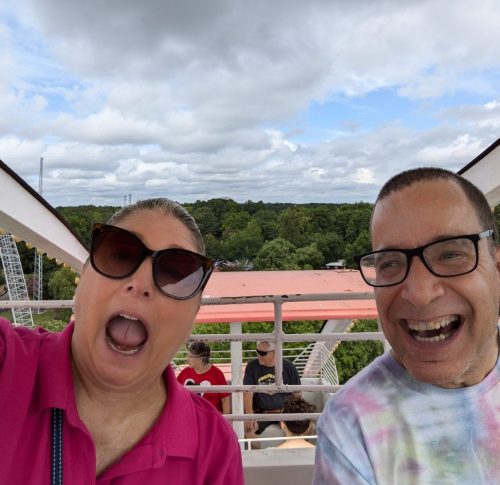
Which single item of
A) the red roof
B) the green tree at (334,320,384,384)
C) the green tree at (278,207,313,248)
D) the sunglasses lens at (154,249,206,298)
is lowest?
the green tree at (334,320,384,384)

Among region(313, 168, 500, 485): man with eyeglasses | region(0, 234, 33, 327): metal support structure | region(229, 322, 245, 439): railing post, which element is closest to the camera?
region(313, 168, 500, 485): man with eyeglasses

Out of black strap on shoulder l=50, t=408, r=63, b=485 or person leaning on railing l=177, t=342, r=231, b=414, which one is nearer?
black strap on shoulder l=50, t=408, r=63, b=485

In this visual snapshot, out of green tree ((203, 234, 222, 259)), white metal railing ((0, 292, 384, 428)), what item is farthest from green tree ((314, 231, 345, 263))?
green tree ((203, 234, 222, 259))

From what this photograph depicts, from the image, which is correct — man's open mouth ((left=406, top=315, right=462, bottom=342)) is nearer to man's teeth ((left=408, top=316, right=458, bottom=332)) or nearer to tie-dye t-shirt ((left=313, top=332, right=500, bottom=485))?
man's teeth ((left=408, top=316, right=458, bottom=332))

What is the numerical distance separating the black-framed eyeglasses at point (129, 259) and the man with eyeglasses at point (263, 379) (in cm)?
283

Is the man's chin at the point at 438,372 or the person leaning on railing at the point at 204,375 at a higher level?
the man's chin at the point at 438,372

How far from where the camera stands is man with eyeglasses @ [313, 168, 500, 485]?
111 cm

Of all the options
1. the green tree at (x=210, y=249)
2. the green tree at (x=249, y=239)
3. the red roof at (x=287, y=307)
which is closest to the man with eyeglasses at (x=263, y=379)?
the red roof at (x=287, y=307)

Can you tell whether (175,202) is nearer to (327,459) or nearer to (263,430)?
(327,459)

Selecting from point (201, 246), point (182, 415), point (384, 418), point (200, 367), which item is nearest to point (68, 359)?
point (182, 415)

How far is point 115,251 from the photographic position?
3.83 ft

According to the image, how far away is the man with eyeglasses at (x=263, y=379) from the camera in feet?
12.6

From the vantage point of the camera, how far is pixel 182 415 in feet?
3.97

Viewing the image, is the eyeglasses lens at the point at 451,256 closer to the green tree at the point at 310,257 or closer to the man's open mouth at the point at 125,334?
the man's open mouth at the point at 125,334
